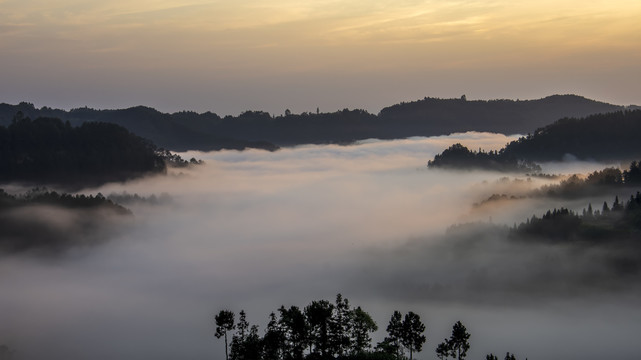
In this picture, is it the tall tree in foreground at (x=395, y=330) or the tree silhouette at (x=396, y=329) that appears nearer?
the tall tree in foreground at (x=395, y=330)

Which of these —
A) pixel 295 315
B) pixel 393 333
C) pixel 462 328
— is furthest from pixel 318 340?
pixel 462 328

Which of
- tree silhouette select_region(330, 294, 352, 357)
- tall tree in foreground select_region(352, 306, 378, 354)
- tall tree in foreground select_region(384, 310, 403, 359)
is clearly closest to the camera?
tree silhouette select_region(330, 294, 352, 357)

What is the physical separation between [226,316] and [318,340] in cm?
1715

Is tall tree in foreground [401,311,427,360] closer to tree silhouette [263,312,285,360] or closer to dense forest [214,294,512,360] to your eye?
dense forest [214,294,512,360]

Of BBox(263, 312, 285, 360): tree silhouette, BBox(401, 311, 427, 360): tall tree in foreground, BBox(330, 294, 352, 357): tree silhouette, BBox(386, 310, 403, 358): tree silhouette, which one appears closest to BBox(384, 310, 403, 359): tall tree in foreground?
BBox(386, 310, 403, 358): tree silhouette

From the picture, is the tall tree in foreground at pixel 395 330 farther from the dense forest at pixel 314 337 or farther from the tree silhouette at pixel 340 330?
the tree silhouette at pixel 340 330

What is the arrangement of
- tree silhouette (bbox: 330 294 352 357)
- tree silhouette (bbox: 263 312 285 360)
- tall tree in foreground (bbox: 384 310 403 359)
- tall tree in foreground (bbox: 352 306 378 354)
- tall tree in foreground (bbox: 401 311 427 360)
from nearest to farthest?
tree silhouette (bbox: 263 312 285 360) < tree silhouette (bbox: 330 294 352 357) < tall tree in foreground (bbox: 352 306 378 354) < tall tree in foreground (bbox: 401 311 427 360) < tall tree in foreground (bbox: 384 310 403 359)

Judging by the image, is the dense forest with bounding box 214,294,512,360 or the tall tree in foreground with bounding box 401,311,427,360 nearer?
the dense forest with bounding box 214,294,512,360

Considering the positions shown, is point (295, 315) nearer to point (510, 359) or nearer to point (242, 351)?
point (242, 351)

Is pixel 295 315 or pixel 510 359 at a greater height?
pixel 295 315

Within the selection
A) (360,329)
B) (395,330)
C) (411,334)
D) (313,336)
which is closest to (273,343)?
(313,336)

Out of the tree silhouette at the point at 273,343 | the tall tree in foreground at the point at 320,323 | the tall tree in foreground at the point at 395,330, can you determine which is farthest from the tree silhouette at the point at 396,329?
the tree silhouette at the point at 273,343

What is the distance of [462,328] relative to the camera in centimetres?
13788

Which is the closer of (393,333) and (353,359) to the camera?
(353,359)
